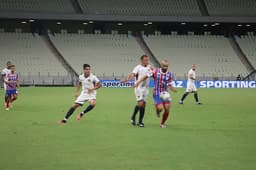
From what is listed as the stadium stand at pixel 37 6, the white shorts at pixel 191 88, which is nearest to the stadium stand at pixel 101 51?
the stadium stand at pixel 37 6

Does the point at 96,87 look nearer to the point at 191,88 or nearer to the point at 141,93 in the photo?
the point at 141,93

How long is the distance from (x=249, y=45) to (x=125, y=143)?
49.1m

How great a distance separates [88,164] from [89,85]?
25.7 ft

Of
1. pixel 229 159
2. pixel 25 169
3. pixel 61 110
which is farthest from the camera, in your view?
pixel 61 110

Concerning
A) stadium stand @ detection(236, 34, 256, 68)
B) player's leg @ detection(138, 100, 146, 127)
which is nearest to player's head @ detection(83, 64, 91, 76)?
player's leg @ detection(138, 100, 146, 127)

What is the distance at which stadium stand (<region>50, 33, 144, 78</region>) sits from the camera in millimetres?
55344

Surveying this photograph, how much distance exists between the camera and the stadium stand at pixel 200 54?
56.8 meters

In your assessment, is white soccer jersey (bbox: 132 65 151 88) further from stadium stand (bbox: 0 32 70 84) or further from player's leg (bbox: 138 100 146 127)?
stadium stand (bbox: 0 32 70 84)

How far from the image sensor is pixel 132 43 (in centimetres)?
5859

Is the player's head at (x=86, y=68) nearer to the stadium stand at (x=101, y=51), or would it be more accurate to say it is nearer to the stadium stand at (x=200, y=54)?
the stadium stand at (x=101, y=51)

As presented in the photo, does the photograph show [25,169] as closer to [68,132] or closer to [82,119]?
[68,132]

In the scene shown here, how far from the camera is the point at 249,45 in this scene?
5966 cm

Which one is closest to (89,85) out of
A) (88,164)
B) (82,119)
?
(82,119)

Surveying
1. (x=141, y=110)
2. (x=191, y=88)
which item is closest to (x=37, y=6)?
(x=191, y=88)
